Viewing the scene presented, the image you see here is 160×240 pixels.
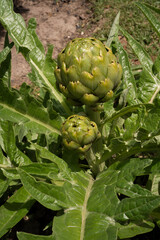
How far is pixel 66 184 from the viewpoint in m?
1.40

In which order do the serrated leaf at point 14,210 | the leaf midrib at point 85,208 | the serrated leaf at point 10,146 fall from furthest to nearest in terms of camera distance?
the serrated leaf at point 10,146
the serrated leaf at point 14,210
the leaf midrib at point 85,208

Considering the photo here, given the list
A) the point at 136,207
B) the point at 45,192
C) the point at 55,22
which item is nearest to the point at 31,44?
the point at 45,192

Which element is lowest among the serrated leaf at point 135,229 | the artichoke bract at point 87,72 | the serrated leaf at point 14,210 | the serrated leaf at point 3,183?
the serrated leaf at point 135,229

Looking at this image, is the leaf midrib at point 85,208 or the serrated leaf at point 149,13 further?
the serrated leaf at point 149,13

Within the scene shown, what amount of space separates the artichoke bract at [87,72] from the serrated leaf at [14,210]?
58 cm

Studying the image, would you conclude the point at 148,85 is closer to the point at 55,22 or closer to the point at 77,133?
the point at 77,133

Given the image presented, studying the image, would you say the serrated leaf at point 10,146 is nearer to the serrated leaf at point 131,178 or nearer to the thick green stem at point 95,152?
the thick green stem at point 95,152

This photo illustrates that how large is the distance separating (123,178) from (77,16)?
2.92 meters

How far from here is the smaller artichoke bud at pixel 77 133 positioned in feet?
4.30

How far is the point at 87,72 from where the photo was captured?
1.26 metres

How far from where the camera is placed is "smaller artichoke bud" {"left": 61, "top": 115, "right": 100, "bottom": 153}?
1.31m

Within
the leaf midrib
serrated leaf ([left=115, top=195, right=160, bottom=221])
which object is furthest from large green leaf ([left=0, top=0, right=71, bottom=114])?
serrated leaf ([left=115, top=195, right=160, bottom=221])

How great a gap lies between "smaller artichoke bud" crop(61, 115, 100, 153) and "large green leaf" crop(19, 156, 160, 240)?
0.64 feet

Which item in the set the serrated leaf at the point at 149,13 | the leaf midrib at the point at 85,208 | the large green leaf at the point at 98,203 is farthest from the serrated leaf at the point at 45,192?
the serrated leaf at the point at 149,13
